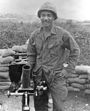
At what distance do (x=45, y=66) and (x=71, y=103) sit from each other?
8.23 feet

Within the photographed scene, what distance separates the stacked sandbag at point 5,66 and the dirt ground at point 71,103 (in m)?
0.25

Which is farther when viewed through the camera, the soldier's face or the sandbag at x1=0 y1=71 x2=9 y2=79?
the sandbag at x1=0 y1=71 x2=9 y2=79

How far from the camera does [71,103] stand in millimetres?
5871

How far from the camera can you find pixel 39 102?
12.2ft

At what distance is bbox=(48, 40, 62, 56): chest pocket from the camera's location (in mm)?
3520

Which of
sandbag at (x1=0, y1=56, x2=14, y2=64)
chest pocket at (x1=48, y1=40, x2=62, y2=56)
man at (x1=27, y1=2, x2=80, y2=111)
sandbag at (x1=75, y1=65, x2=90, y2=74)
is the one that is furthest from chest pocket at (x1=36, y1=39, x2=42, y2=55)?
sandbag at (x1=0, y1=56, x2=14, y2=64)

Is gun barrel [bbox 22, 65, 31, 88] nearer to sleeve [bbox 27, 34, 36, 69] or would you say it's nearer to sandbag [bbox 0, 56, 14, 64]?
sleeve [bbox 27, 34, 36, 69]

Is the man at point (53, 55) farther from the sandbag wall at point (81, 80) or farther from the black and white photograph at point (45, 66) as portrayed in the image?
the sandbag wall at point (81, 80)

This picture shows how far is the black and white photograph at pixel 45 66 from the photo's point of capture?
3.14 metres

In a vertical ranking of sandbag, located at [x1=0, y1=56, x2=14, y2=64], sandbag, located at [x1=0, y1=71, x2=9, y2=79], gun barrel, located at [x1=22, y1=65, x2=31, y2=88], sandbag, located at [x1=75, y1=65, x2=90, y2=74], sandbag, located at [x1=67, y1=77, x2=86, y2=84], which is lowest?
sandbag, located at [x1=67, y1=77, x2=86, y2=84]

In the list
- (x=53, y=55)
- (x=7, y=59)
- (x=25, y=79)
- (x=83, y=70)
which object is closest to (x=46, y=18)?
(x=53, y=55)

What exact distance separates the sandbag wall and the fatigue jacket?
8.15 ft

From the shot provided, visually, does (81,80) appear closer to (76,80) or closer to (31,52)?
(76,80)

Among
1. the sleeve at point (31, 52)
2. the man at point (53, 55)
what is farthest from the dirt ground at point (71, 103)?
the man at point (53, 55)
